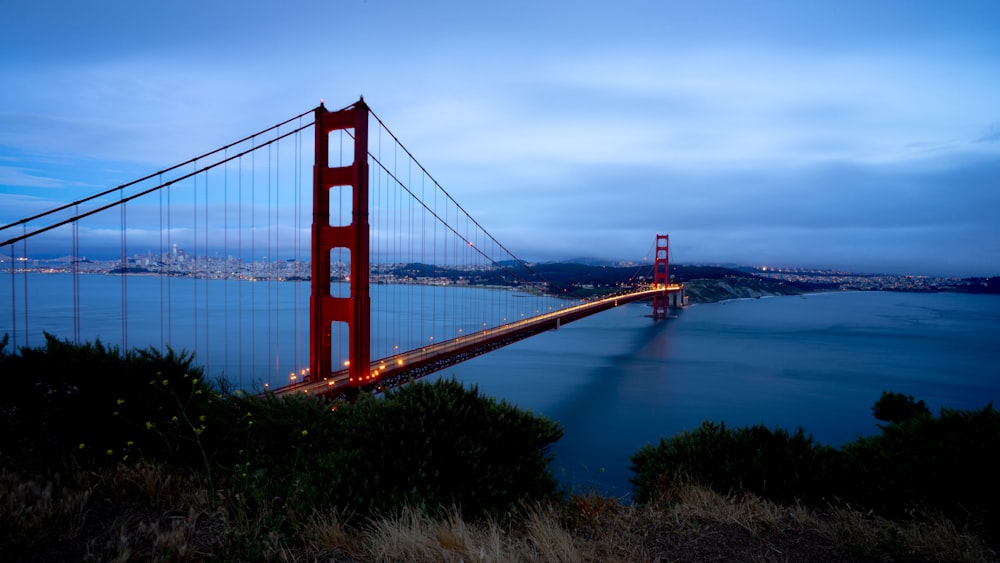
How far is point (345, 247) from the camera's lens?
12711 mm

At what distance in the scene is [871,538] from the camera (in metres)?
3.54

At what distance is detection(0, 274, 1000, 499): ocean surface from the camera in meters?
21.4

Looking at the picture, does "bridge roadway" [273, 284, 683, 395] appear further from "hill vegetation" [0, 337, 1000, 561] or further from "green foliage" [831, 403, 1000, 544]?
"green foliage" [831, 403, 1000, 544]

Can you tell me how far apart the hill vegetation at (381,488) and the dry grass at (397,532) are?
0.02 metres

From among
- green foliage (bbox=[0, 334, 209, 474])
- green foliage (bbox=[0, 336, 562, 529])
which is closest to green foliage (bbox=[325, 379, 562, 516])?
green foliage (bbox=[0, 336, 562, 529])

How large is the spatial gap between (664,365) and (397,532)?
3420cm

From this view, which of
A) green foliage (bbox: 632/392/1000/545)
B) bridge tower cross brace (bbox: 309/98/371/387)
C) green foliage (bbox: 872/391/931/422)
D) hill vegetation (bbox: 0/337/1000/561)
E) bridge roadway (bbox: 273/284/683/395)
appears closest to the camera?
hill vegetation (bbox: 0/337/1000/561)

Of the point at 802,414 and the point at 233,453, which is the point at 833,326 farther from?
the point at 233,453

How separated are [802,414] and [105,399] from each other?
25659mm

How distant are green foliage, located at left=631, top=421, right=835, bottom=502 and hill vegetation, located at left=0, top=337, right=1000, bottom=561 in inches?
2.0

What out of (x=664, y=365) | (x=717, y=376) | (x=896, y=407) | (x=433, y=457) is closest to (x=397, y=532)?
(x=433, y=457)

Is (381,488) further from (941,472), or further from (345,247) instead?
(345,247)

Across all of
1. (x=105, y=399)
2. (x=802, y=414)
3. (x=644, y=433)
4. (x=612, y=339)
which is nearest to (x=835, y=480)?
(x=105, y=399)

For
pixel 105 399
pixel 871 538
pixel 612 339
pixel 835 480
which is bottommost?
pixel 612 339
